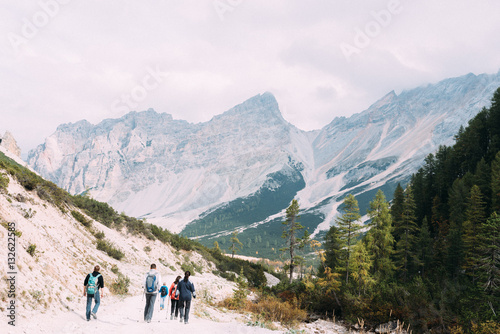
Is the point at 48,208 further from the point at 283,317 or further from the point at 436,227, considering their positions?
the point at 436,227

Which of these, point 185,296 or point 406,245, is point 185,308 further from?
point 406,245

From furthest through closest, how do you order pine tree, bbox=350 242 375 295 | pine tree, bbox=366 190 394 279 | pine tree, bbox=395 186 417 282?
pine tree, bbox=395 186 417 282 → pine tree, bbox=366 190 394 279 → pine tree, bbox=350 242 375 295

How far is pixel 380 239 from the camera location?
34.2 meters

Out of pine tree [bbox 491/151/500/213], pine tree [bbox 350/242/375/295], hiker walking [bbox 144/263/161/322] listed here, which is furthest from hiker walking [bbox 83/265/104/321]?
pine tree [bbox 491/151/500/213]

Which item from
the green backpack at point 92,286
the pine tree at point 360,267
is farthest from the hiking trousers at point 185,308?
the pine tree at point 360,267

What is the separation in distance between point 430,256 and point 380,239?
1082 cm

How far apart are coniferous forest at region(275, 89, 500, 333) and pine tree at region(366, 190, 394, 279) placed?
0.38 feet

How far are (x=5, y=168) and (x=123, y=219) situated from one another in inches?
603

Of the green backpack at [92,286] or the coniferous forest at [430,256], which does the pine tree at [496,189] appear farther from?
the green backpack at [92,286]

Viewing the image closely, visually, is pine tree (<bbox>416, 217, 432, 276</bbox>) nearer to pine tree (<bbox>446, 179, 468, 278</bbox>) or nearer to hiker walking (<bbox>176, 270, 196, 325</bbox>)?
pine tree (<bbox>446, 179, 468, 278</bbox>)

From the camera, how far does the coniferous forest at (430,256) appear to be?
48.5 feet

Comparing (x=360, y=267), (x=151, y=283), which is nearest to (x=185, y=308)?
(x=151, y=283)

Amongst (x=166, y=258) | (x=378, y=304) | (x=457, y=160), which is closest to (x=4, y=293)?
(x=378, y=304)

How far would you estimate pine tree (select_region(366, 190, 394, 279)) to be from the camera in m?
34.0
